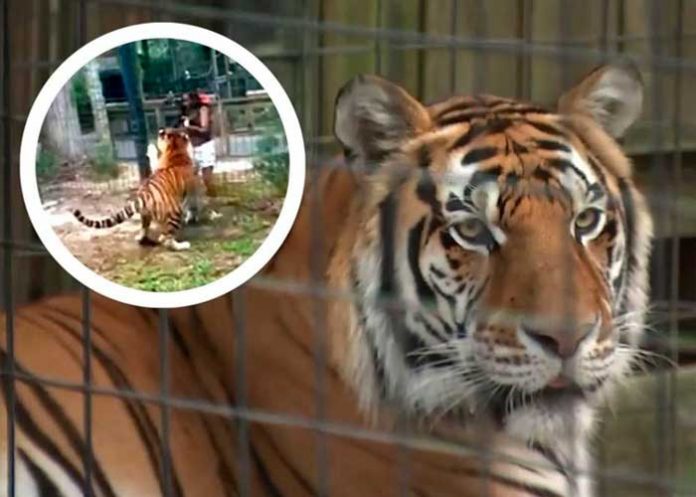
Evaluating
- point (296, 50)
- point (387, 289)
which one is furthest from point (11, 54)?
point (387, 289)

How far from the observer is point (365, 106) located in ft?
4.46

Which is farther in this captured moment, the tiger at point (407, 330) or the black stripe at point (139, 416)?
the black stripe at point (139, 416)

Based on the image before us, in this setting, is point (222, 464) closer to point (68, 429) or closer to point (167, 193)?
point (68, 429)

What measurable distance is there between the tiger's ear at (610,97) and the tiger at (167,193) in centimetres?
32

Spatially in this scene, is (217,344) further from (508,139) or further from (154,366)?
(508,139)

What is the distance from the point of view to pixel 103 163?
1391 mm

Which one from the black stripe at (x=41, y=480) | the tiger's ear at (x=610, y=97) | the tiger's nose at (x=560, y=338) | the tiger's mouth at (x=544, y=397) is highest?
the tiger's ear at (x=610, y=97)

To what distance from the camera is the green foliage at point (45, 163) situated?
55.2 inches

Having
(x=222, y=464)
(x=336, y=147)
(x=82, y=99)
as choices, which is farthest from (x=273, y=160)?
(x=222, y=464)

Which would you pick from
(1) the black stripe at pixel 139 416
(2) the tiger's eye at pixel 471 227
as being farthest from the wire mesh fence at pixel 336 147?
(2) the tiger's eye at pixel 471 227

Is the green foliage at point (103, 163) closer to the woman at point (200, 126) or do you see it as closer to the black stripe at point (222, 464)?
the woman at point (200, 126)

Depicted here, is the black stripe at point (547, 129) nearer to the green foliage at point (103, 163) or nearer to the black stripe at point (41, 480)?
the green foliage at point (103, 163)

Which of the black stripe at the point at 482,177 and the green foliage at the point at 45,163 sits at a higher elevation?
the green foliage at the point at 45,163

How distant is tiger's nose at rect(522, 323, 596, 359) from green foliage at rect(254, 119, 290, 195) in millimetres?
241
